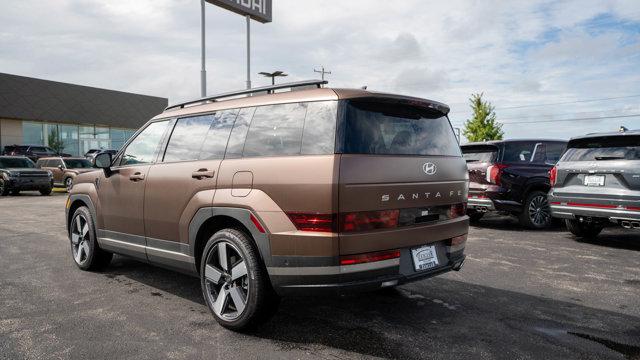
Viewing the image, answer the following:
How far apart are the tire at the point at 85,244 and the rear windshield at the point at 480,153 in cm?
673

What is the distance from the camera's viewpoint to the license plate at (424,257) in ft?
12.0

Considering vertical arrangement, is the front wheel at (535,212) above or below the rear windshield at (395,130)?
below

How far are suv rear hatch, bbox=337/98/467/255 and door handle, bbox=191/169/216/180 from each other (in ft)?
4.14

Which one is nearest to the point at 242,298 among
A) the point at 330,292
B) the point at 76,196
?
the point at 330,292

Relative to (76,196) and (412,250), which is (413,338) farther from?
(76,196)

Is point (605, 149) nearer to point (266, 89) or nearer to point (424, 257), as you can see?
point (424, 257)

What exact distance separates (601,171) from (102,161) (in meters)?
6.79

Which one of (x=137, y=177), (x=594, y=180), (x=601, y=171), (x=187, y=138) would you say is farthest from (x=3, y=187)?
(x=601, y=171)

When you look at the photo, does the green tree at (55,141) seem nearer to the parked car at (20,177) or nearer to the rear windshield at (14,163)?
the rear windshield at (14,163)

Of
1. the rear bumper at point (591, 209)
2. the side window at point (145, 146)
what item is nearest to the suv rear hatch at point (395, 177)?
the side window at point (145, 146)

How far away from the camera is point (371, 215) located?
3.35 m

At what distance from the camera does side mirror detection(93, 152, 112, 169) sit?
517 centimetres

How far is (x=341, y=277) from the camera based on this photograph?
3.26 meters

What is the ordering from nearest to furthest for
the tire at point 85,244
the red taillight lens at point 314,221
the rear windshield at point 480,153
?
1. the red taillight lens at point 314,221
2. the tire at point 85,244
3. the rear windshield at point 480,153
